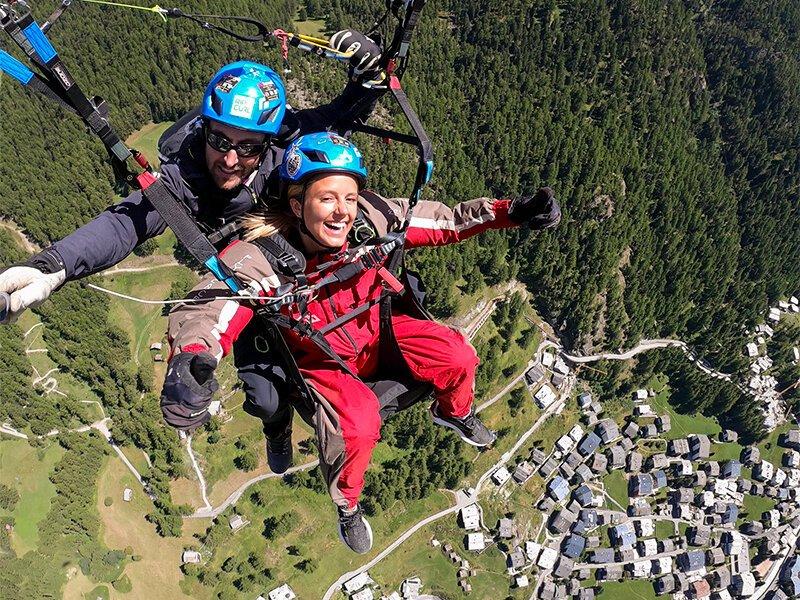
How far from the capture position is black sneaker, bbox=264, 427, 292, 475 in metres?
10.3

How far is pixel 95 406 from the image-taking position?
43.0 m

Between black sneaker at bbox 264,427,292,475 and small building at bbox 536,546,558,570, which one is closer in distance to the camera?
black sneaker at bbox 264,427,292,475

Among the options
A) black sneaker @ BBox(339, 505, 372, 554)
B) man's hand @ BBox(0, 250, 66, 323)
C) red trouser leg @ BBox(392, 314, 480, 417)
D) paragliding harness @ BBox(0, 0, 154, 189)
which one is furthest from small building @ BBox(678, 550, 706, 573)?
man's hand @ BBox(0, 250, 66, 323)

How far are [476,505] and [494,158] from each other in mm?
35131

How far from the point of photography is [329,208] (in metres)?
6.34

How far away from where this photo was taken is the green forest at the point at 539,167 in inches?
1699

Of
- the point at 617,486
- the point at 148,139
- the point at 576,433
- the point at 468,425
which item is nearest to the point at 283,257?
the point at 468,425

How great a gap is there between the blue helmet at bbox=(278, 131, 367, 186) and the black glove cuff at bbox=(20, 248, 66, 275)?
2.59 meters

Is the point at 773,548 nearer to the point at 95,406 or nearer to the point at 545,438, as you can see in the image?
the point at 545,438

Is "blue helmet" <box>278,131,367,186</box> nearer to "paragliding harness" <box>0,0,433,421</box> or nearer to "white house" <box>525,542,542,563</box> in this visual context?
"paragliding harness" <box>0,0,433,421</box>

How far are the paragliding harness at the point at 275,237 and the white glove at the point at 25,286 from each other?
1177 millimetres

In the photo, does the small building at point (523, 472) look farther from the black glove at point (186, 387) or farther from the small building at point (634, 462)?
the black glove at point (186, 387)

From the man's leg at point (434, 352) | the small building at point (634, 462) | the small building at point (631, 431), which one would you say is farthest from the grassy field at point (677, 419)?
the man's leg at point (434, 352)

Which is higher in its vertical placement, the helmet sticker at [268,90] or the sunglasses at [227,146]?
the helmet sticker at [268,90]
